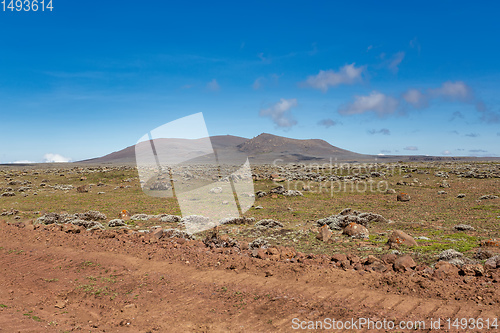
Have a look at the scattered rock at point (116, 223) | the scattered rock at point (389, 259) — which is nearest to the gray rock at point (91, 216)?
the scattered rock at point (116, 223)

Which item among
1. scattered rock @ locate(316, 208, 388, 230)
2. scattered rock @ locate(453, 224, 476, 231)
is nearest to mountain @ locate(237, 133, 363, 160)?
scattered rock @ locate(316, 208, 388, 230)

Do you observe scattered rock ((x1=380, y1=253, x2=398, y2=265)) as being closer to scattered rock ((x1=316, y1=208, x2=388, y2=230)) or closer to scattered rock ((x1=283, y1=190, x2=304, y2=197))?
scattered rock ((x1=316, y1=208, x2=388, y2=230))

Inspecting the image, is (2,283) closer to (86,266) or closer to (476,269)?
(86,266)

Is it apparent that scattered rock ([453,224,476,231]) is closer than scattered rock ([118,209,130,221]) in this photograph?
Yes

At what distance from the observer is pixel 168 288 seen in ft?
30.1

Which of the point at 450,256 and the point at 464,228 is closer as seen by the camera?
the point at 450,256

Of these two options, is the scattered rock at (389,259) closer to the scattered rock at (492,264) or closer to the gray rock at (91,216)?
the scattered rock at (492,264)

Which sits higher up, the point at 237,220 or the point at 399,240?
the point at 399,240

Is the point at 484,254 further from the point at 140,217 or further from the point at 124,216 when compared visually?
the point at 124,216

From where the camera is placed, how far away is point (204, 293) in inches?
344

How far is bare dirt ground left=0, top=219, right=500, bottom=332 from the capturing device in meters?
7.07

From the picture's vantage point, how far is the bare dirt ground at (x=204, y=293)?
278 inches

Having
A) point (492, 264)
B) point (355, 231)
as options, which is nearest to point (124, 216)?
point (355, 231)

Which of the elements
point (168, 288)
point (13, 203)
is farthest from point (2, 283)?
point (13, 203)
